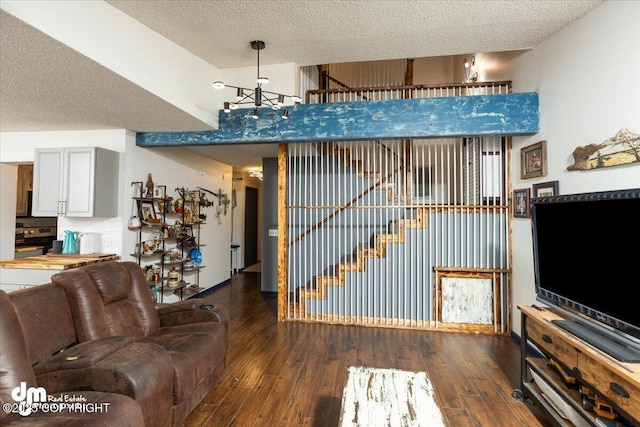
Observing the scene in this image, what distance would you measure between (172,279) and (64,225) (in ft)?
4.96

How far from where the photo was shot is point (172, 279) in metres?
4.45

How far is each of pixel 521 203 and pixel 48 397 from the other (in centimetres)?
429

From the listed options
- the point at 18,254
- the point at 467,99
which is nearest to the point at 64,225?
the point at 18,254

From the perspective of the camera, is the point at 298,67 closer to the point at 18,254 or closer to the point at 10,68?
the point at 10,68

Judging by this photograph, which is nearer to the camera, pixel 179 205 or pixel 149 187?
pixel 149 187

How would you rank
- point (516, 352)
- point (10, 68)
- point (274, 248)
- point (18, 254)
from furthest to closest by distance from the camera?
1. point (274, 248)
2. point (18, 254)
3. point (516, 352)
4. point (10, 68)

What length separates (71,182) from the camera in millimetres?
3533

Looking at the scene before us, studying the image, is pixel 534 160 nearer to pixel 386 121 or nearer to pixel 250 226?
pixel 386 121

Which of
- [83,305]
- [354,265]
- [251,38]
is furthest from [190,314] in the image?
[251,38]

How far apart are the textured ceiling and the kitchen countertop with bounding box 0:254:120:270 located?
1.60 m

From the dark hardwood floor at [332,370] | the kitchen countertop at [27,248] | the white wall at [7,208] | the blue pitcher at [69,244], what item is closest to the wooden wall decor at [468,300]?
the dark hardwood floor at [332,370]

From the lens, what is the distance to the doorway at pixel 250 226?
7.66 m

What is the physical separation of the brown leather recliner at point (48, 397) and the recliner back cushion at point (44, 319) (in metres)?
0.08

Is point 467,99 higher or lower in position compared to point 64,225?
higher
